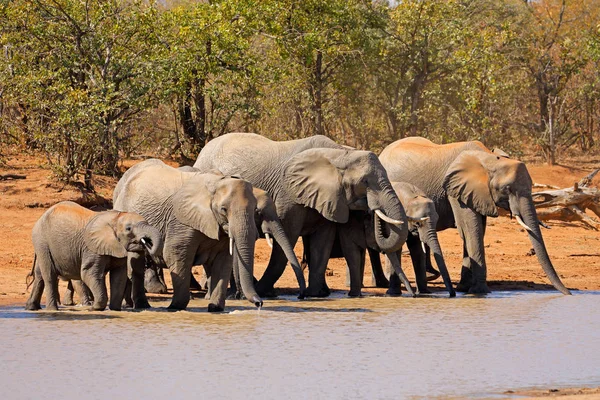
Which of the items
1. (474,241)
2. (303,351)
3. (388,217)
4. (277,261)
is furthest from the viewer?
(474,241)

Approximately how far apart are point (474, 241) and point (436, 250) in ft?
2.93

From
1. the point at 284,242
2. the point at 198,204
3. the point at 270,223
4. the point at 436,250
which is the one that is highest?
the point at 198,204

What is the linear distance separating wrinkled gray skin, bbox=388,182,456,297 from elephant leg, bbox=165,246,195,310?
3.21 metres

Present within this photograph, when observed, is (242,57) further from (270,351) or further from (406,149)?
(270,351)

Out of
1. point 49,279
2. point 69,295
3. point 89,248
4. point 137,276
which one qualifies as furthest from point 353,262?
point 49,279

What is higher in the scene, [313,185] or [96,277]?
[313,185]

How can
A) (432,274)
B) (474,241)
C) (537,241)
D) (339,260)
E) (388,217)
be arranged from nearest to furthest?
(388,217), (537,241), (474,241), (432,274), (339,260)

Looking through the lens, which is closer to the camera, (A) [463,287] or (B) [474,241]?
(B) [474,241]

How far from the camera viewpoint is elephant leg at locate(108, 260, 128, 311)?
12.5m

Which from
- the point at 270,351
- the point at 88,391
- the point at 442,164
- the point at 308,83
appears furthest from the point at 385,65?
the point at 88,391

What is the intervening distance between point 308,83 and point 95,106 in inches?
259

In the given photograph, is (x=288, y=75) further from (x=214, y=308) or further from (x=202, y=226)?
(x=214, y=308)

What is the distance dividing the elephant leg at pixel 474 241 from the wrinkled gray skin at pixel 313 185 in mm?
1419

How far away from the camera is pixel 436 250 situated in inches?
576
